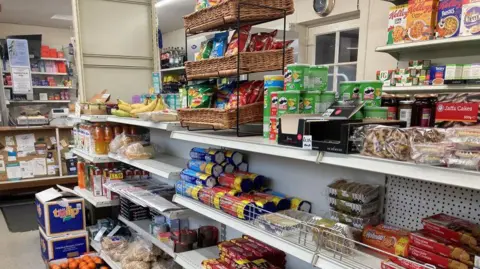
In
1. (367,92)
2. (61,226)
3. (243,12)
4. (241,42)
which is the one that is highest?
(243,12)

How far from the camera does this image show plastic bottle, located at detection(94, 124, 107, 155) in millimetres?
3363

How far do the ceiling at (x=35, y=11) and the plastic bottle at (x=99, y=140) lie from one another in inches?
196

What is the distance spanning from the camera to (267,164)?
2.06 meters

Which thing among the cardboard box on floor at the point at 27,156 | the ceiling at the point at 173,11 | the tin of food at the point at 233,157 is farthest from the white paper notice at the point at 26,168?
the tin of food at the point at 233,157

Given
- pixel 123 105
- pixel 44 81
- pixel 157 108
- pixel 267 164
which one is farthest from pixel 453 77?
pixel 44 81

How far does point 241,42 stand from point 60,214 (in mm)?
2810

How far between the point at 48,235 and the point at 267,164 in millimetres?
2606

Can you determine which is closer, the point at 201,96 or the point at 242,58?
the point at 242,58

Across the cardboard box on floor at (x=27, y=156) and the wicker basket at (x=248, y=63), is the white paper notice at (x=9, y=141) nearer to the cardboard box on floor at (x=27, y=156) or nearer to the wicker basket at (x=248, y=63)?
the cardboard box on floor at (x=27, y=156)

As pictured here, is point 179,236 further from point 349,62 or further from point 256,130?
point 349,62

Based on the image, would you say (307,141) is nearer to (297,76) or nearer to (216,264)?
(297,76)

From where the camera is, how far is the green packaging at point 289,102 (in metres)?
1.43

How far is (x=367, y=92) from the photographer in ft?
4.51

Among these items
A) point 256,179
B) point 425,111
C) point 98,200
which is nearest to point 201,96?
point 256,179
